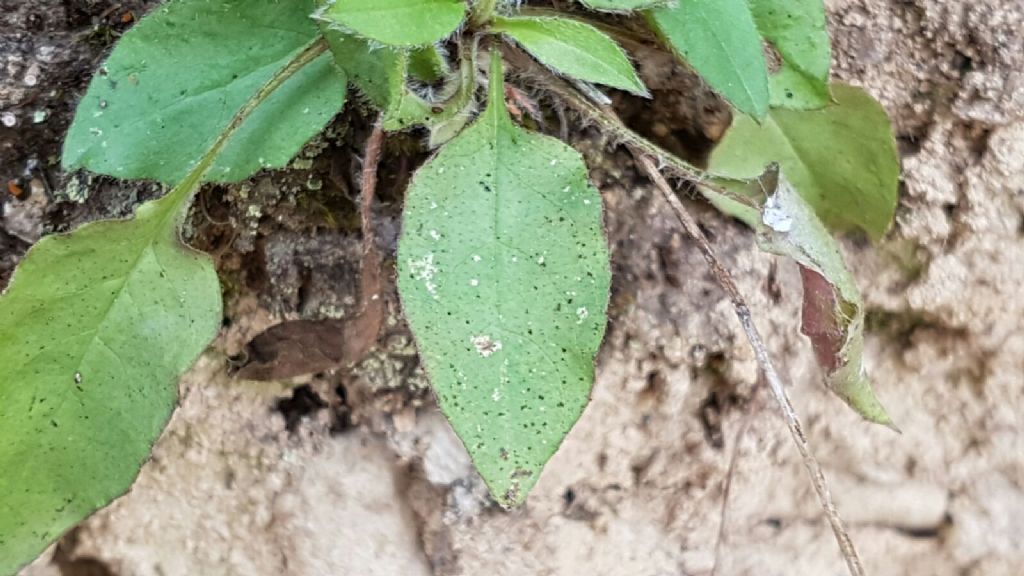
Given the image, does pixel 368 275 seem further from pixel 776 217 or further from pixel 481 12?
pixel 776 217

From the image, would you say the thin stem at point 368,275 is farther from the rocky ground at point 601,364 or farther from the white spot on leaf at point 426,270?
the white spot on leaf at point 426,270

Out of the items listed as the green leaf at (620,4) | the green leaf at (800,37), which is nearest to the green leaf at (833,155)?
the green leaf at (800,37)

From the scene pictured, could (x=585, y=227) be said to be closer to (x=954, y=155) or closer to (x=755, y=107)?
(x=755, y=107)

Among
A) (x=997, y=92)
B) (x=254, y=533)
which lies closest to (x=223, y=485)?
(x=254, y=533)

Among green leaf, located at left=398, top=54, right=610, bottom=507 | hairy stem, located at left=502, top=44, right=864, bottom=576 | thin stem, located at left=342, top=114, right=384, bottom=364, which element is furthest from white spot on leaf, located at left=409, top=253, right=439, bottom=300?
hairy stem, located at left=502, top=44, right=864, bottom=576

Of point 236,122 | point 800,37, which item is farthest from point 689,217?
point 236,122

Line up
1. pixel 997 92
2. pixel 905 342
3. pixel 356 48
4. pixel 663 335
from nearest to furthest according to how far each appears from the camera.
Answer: pixel 356 48
pixel 663 335
pixel 997 92
pixel 905 342

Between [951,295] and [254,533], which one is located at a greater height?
[951,295]
